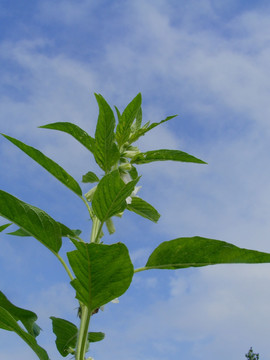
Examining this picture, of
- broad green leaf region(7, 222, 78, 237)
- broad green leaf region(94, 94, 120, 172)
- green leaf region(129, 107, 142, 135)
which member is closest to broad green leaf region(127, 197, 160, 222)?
broad green leaf region(94, 94, 120, 172)

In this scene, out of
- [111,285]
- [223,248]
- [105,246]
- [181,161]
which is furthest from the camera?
[181,161]

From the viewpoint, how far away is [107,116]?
2.36 meters

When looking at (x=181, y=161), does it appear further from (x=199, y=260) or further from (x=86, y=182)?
(x=199, y=260)

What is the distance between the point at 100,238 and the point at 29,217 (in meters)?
0.53

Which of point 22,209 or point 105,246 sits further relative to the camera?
point 22,209

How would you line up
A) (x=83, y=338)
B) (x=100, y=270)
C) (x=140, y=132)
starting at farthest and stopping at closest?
(x=140, y=132) < (x=83, y=338) < (x=100, y=270)

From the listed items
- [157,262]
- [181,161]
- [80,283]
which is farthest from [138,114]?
[80,283]

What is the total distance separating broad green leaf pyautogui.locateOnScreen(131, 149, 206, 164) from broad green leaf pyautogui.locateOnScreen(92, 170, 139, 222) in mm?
688

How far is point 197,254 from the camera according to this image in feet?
6.32

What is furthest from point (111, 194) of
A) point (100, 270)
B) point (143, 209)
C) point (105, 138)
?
point (143, 209)

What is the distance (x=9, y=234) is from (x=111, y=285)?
1.29 m

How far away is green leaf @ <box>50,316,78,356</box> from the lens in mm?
2334

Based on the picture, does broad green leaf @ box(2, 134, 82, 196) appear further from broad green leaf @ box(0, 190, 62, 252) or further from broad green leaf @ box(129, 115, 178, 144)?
broad green leaf @ box(129, 115, 178, 144)

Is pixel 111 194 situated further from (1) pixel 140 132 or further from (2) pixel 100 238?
(1) pixel 140 132
